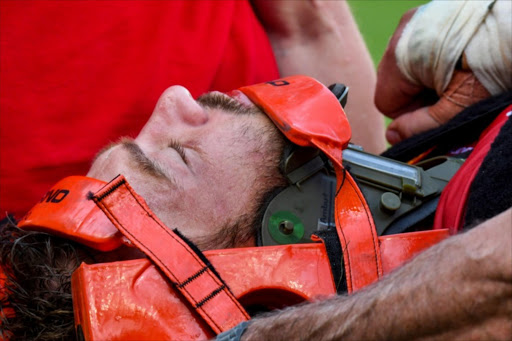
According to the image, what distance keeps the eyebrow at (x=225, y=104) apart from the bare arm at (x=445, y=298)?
0.51 meters

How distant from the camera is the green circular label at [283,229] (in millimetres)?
924

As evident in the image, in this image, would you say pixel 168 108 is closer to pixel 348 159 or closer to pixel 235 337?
pixel 348 159

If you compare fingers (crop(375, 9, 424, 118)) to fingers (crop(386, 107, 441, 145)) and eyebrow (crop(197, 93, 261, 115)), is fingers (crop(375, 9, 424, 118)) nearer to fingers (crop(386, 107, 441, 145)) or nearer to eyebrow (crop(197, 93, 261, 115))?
fingers (crop(386, 107, 441, 145))

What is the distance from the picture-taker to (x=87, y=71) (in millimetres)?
1426

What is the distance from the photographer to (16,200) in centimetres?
138

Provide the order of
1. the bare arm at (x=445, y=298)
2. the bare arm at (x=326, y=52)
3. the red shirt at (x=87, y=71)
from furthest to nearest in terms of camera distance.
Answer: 1. the bare arm at (x=326, y=52)
2. the red shirt at (x=87, y=71)
3. the bare arm at (x=445, y=298)

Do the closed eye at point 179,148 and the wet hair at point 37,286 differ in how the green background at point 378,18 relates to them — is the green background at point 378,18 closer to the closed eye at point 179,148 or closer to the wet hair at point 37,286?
the closed eye at point 179,148

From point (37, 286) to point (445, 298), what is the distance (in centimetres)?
56

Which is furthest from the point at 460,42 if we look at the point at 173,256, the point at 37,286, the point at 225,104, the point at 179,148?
the point at 37,286

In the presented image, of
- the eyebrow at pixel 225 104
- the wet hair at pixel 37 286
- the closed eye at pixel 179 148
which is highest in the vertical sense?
the eyebrow at pixel 225 104

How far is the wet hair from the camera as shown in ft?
2.70

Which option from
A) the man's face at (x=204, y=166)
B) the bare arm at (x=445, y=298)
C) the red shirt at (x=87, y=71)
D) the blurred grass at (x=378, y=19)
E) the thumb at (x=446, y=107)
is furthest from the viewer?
the blurred grass at (x=378, y=19)

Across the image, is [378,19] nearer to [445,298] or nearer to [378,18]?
[378,18]

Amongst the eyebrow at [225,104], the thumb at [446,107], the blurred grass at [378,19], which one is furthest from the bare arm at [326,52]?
the blurred grass at [378,19]
